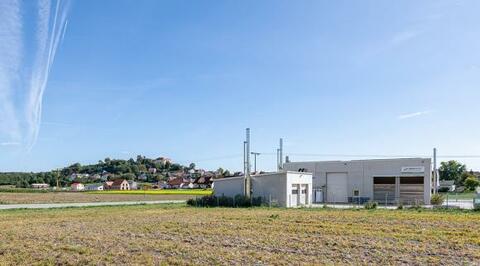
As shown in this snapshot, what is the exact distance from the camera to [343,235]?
45.3 ft

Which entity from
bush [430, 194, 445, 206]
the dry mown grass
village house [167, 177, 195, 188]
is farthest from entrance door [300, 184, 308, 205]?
village house [167, 177, 195, 188]

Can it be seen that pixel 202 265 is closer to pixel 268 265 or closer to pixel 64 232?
pixel 268 265

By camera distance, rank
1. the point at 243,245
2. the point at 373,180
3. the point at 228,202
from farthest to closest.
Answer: the point at 373,180, the point at 228,202, the point at 243,245

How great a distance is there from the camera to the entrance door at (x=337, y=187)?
45469 millimetres

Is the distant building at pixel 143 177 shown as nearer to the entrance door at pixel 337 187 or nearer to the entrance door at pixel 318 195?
the entrance door at pixel 337 187

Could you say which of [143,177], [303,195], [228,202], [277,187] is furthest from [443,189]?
[143,177]

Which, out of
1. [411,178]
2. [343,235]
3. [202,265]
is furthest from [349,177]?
[202,265]

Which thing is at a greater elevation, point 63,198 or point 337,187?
point 337,187

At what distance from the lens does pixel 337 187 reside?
46094 mm

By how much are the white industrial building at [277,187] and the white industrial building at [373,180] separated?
555 cm

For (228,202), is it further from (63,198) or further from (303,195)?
(63,198)

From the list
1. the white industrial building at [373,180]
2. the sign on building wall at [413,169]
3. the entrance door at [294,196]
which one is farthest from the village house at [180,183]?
the entrance door at [294,196]

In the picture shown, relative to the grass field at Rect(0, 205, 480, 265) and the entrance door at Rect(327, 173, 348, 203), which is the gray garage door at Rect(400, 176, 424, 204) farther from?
the grass field at Rect(0, 205, 480, 265)

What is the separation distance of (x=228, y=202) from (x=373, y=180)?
1719cm
